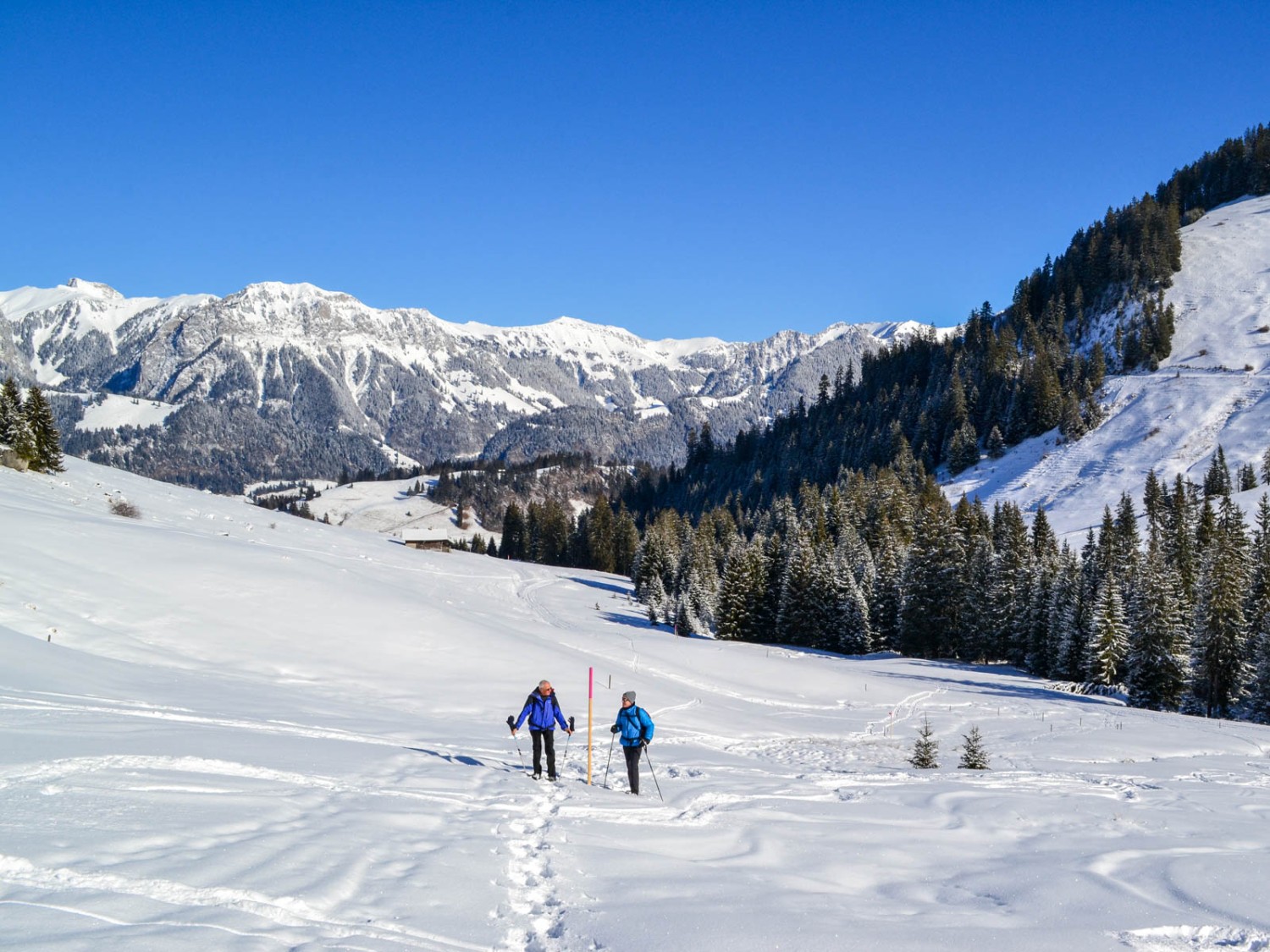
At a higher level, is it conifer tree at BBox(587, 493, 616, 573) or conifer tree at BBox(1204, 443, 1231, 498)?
conifer tree at BBox(1204, 443, 1231, 498)

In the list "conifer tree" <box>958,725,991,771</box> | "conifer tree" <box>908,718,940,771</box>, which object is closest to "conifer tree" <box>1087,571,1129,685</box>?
"conifer tree" <box>958,725,991,771</box>

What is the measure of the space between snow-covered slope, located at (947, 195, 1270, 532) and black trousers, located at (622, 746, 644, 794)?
9443cm

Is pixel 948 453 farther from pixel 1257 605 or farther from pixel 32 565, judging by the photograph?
pixel 32 565

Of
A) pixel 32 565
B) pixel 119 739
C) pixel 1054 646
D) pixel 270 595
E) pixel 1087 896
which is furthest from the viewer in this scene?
pixel 1054 646

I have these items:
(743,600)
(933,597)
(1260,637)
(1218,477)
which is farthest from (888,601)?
(1218,477)

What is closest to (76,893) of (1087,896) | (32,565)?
(1087,896)

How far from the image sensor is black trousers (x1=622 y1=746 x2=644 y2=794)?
14133 mm

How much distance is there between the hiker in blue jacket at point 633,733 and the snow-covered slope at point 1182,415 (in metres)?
94.2

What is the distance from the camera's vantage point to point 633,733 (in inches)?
568

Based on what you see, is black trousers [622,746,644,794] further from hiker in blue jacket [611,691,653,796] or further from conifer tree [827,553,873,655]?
conifer tree [827,553,873,655]

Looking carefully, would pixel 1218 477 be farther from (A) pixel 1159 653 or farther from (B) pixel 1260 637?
(A) pixel 1159 653

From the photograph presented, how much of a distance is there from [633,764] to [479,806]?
3351mm

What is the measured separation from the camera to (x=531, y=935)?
705cm

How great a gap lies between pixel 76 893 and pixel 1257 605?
194 ft
